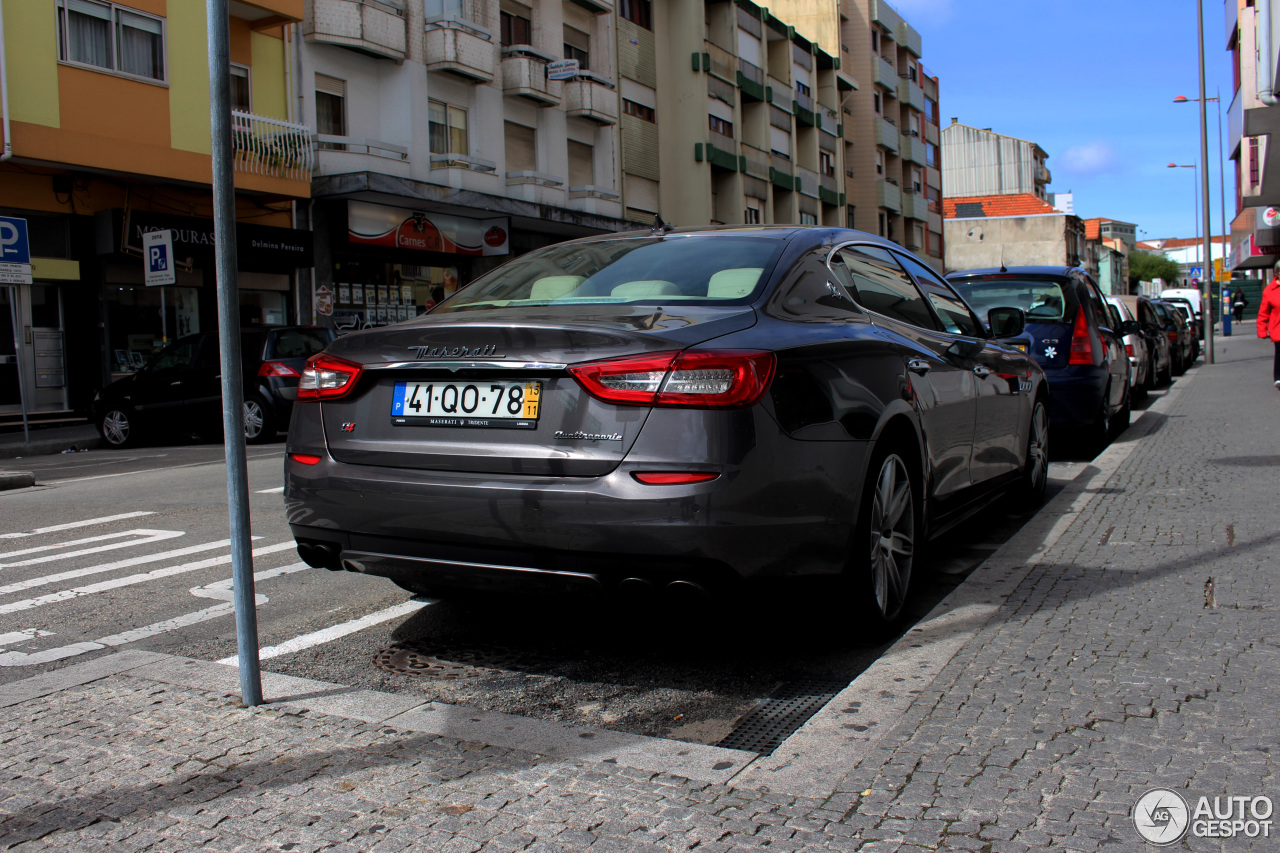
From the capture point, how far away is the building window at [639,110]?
35.0m

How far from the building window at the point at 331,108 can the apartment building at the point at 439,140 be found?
0.09 ft

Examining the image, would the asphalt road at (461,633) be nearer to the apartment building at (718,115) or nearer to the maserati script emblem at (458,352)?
the maserati script emblem at (458,352)

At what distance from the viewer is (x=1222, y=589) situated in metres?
4.33

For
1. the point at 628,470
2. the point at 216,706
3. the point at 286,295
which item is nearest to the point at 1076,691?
the point at 628,470

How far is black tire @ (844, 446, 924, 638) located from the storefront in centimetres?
1680

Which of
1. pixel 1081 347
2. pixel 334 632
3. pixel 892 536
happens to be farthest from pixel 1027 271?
pixel 334 632

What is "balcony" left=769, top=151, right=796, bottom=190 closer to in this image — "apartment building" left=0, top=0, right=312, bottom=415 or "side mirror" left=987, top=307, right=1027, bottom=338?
"apartment building" left=0, top=0, right=312, bottom=415

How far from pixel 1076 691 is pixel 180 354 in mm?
14809

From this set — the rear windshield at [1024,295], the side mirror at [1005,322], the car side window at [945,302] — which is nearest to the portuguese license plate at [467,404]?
the car side window at [945,302]

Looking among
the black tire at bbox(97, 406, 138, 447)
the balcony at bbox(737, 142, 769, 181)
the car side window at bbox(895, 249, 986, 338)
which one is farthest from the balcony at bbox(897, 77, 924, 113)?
the car side window at bbox(895, 249, 986, 338)

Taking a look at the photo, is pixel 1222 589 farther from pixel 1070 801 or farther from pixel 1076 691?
pixel 1070 801

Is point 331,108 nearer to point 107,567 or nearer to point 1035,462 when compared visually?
point 107,567

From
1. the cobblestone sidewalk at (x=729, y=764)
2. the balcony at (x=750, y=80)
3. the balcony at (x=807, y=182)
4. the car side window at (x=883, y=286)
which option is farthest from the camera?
the balcony at (x=807, y=182)

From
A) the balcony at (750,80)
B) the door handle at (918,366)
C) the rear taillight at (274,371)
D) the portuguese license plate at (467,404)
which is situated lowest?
the portuguese license plate at (467,404)
